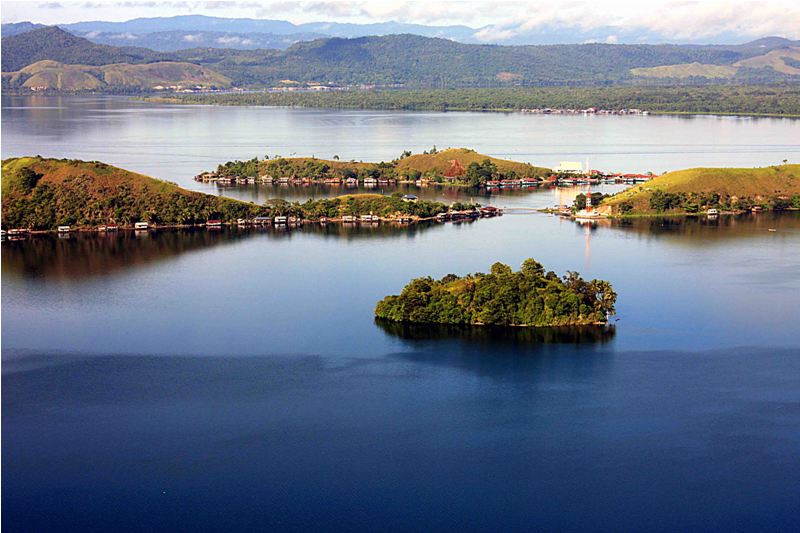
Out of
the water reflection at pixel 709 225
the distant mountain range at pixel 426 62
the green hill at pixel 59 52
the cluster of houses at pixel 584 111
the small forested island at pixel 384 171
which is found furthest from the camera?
the distant mountain range at pixel 426 62

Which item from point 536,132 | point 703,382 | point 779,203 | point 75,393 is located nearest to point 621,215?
point 779,203

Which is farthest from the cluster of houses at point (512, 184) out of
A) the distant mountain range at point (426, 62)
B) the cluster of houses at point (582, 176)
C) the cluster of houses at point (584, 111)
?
the distant mountain range at point (426, 62)

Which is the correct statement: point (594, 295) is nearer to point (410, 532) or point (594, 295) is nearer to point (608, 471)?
point (608, 471)

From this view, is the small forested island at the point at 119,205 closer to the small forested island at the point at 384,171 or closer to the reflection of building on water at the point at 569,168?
the small forested island at the point at 384,171

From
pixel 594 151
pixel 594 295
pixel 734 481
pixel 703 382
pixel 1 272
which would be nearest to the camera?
pixel 734 481

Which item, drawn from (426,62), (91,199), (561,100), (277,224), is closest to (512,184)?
(277,224)
